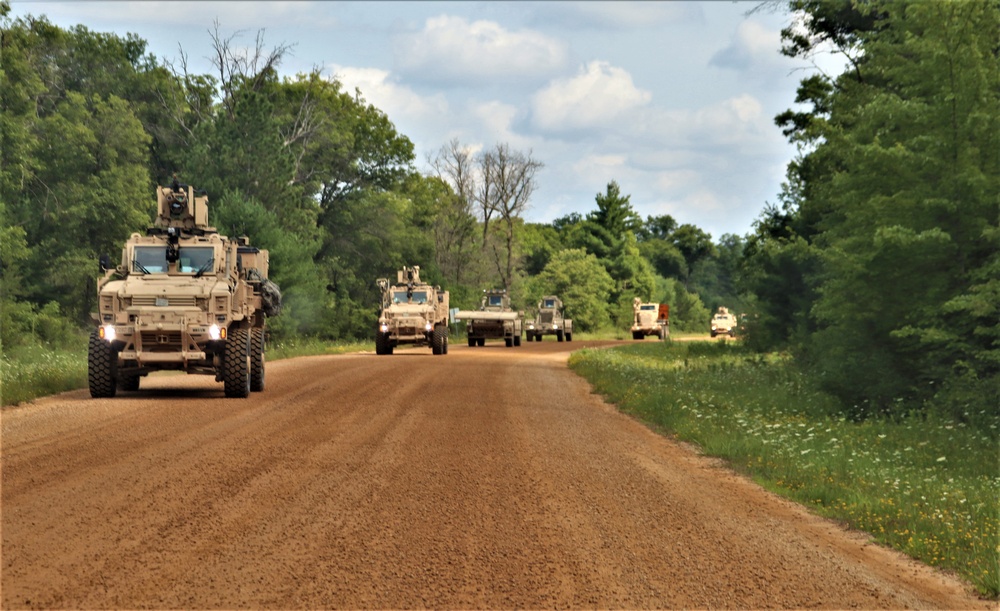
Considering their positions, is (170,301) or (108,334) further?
(170,301)

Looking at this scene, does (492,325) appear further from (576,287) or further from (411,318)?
(576,287)

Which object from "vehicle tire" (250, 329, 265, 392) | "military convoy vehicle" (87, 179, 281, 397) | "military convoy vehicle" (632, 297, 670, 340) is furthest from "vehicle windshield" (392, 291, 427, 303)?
"military convoy vehicle" (632, 297, 670, 340)

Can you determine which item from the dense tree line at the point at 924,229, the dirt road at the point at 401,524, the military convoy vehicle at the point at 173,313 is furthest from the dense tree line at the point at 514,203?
the military convoy vehicle at the point at 173,313

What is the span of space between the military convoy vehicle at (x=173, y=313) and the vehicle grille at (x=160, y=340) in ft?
0.06

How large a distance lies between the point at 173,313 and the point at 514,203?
66279 millimetres

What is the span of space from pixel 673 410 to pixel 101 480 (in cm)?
1026

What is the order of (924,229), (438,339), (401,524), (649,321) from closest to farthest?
(401,524) < (924,229) < (438,339) < (649,321)

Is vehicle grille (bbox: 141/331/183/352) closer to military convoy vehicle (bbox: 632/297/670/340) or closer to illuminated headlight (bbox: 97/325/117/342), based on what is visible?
illuminated headlight (bbox: 97/325/117/342)

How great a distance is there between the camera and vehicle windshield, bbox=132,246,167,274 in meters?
19.9

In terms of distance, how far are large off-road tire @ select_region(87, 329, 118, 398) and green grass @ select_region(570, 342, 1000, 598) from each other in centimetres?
941

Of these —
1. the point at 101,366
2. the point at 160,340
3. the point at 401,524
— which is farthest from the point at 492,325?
the point at 401,524

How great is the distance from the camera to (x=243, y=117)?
5053 cm

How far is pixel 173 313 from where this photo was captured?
1870 cm

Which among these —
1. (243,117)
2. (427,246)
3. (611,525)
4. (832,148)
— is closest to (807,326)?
(832,148)
